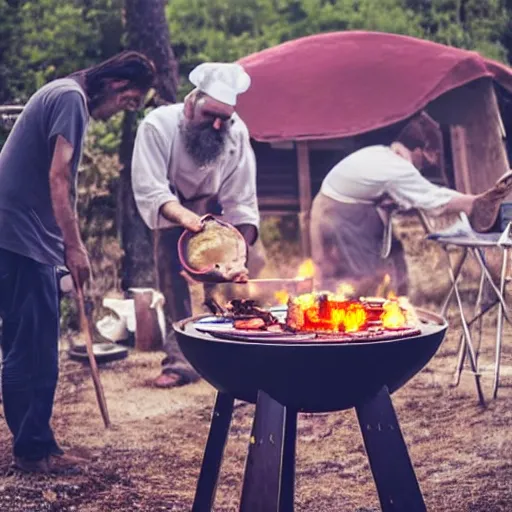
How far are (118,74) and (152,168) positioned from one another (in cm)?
61

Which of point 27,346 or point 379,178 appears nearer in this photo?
point 27,346

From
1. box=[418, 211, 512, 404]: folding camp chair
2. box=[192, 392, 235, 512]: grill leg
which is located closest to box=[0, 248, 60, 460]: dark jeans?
box=[192, 392, 235, 512]: grill leg

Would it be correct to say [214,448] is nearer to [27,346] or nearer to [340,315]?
[340,315]

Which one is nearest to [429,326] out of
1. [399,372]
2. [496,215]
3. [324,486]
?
[399,372]

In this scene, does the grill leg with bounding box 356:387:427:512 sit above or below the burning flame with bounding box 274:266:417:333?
below

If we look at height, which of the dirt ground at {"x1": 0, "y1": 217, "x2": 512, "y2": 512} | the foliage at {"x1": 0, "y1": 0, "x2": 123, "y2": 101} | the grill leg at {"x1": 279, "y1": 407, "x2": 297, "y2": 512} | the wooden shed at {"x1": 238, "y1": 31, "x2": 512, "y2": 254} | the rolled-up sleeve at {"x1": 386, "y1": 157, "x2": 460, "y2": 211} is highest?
the foliage at {"x1": 0, "y1": 0, "x2": 123, "y2": 101}

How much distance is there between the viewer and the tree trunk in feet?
14.9

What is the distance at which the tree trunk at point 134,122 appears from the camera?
179 inches

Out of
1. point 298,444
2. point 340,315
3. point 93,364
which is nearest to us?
point 340,315

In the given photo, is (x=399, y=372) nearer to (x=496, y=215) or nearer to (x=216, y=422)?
(x=216, y=422)

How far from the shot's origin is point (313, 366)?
245 centimetres

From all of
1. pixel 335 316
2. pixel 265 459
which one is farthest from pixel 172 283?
pixel 265 459

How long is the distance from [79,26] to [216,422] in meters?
2.53

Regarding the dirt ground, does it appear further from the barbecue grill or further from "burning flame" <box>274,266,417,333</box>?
"burning flame" <box>274,266,417,333</box>
